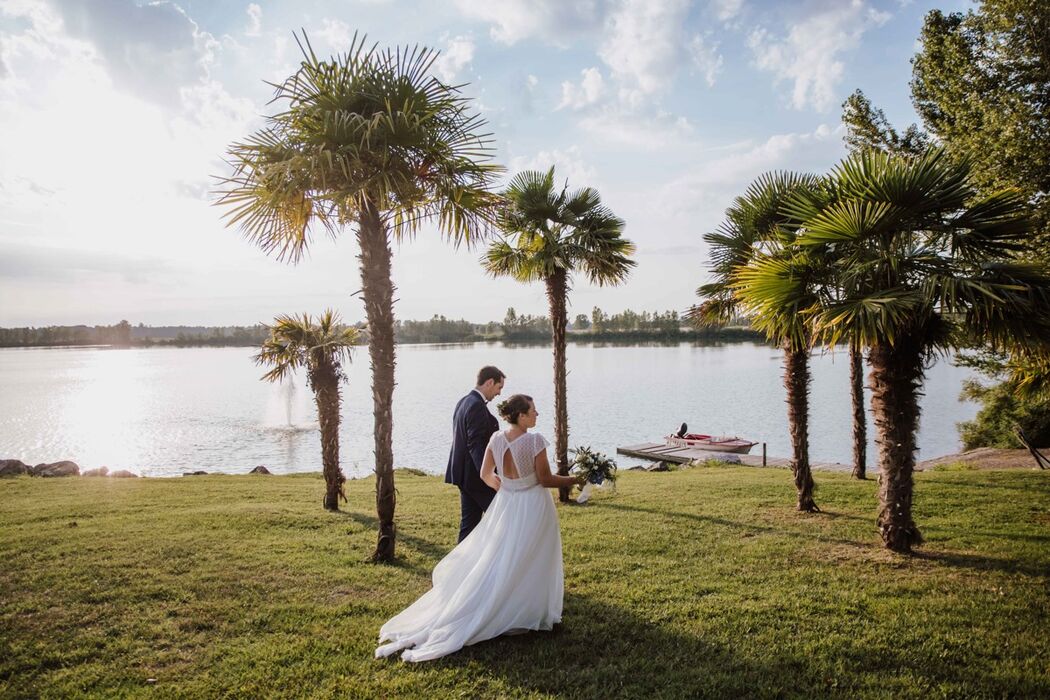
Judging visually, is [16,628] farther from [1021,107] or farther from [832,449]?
[832,449]

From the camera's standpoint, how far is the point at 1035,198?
12.2 m

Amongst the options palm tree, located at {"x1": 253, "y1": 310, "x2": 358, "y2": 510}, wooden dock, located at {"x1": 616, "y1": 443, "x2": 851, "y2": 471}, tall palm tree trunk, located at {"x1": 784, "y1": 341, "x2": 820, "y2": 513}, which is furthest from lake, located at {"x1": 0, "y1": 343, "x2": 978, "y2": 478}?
palm tree, located at {"x1": 253, "y1": 310, "x2": 358, "y2": 510}

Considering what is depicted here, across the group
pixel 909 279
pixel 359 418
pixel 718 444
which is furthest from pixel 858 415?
pixel 359 418

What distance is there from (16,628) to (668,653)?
6.59 meters

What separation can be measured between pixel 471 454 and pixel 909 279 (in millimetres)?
6227

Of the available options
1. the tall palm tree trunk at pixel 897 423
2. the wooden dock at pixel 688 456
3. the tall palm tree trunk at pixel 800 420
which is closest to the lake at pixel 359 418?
the wooden dock at pixel 688 456

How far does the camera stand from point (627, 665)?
5289 millimetres

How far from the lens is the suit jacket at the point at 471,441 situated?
23.3ft

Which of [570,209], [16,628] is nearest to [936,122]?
[570,209]

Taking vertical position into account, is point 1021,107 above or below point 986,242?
above

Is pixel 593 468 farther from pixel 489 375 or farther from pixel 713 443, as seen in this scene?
pixel 713 443

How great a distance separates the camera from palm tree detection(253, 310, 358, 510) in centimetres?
1414

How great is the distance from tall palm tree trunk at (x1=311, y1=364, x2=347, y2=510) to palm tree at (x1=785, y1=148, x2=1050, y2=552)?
10.6 metres

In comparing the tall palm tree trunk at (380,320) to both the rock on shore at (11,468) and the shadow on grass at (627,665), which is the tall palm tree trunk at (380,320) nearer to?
the shadow on grass at (627,665)
